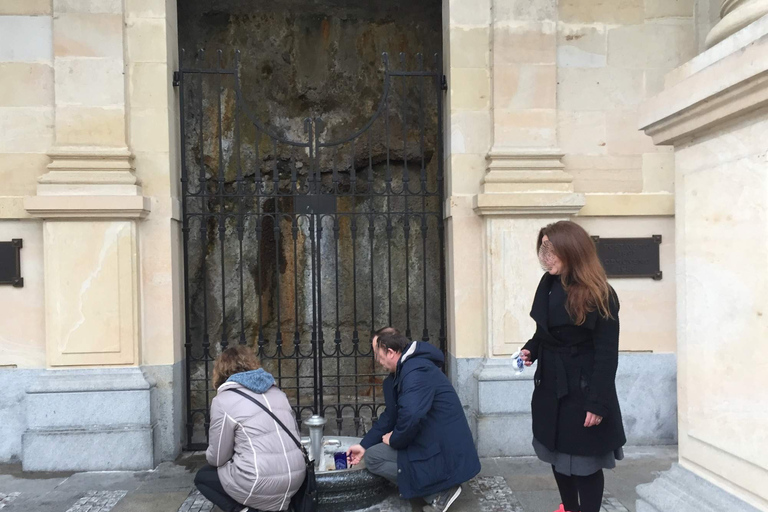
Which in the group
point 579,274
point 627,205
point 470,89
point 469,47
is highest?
point 469,47

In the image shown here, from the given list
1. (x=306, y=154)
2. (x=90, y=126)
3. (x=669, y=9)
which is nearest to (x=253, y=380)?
(x=90, y=126)

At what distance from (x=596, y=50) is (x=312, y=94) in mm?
3237

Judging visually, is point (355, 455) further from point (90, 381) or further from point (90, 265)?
point (90, 265)

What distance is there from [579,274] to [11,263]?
14.5 feet

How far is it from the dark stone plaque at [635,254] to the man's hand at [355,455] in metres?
2.70

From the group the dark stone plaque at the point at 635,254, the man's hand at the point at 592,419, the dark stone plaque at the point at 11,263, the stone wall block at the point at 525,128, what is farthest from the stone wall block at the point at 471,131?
the dark stone plaque at the point at 11,263

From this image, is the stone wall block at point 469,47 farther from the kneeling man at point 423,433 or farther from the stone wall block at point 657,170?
the kneeling man at point 423,433

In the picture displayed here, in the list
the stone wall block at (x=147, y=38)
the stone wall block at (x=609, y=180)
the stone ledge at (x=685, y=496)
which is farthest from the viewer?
the stone wall block at (x=609, y=180)

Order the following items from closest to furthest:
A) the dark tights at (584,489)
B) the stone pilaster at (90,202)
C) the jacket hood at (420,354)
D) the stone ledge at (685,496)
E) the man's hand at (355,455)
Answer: the stone ledge at (685,496)
the dark tights at (584,489)
the jacket hood at (420,354)
the man's hand at (355,455)
the stone pilaster at (90,202)

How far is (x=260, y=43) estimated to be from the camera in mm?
7168

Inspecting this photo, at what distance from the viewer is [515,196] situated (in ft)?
16.8

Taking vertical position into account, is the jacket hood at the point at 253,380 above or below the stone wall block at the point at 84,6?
below

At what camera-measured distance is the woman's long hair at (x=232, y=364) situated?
135 inches

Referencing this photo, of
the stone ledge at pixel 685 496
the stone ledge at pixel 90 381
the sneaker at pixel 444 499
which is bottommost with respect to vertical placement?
the sneaker at pixel 444 499
